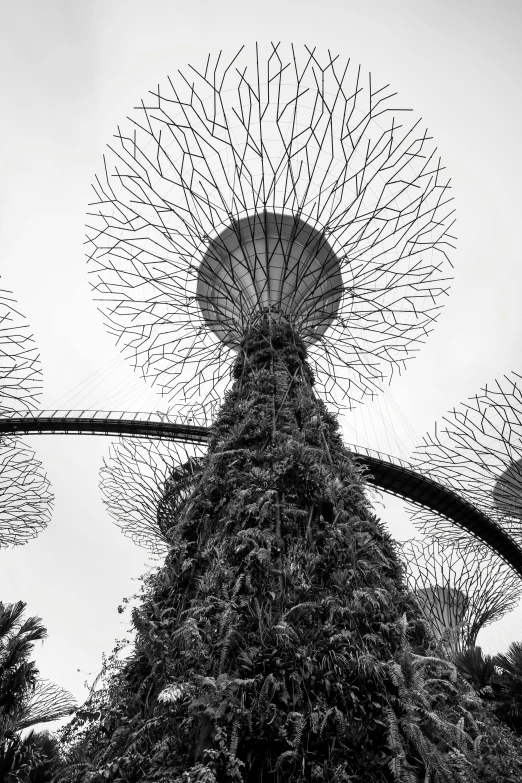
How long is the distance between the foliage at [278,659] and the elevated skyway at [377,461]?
40.1 feet

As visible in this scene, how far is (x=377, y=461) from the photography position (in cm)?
1681

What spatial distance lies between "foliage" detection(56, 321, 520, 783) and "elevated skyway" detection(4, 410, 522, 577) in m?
12.2

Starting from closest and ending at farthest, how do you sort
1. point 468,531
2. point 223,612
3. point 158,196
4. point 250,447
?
point 223,612
point 250,447
point 158,196
point 468,531

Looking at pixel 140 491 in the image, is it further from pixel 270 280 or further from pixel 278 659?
pixel 278 659

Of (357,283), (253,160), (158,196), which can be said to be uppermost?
(253,160)

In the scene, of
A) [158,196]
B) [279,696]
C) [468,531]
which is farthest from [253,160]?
[468,531]

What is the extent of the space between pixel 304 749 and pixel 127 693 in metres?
1.24

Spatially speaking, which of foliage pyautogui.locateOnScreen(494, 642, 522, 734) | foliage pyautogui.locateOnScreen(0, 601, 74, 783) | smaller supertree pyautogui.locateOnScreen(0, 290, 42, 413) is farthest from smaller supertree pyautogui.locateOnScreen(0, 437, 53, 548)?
foliage pyautogui.locateOnScreen(494, 642, 522, 734)

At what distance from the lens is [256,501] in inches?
154

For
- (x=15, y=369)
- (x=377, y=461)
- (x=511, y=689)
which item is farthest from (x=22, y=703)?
(x=377, y=461)

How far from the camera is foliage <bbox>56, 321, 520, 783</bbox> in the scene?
8.32 ft

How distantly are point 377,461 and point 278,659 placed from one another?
1444cm

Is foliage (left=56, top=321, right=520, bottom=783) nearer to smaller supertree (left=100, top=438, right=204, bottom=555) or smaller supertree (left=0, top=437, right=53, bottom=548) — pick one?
smaller supertree (left=100, top=438, right=204, bottom=555)

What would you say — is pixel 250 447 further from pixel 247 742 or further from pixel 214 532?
pixel 247 742
